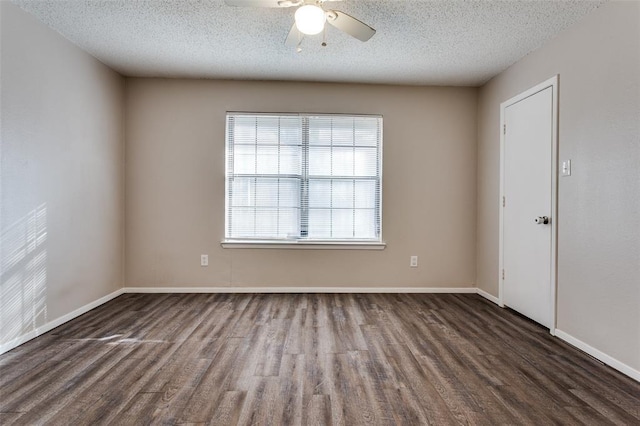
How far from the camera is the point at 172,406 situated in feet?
5.83

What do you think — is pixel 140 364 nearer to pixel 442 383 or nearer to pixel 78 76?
pixel 442 383

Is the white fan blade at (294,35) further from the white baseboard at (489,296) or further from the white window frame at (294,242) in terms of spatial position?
the white baseboard at (489,296)

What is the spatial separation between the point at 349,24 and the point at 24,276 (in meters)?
3.10

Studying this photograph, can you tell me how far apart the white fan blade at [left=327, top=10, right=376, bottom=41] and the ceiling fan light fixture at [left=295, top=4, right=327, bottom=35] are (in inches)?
9.5

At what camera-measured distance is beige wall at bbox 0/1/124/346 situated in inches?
98.3

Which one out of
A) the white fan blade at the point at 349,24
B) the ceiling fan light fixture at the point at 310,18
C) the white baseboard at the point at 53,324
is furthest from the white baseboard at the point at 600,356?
the white baseboard at the point at 53,324

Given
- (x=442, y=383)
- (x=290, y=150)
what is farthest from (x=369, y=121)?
(x=442, y=383)

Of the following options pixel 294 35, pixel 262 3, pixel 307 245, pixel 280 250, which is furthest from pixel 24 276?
pixel 294 35

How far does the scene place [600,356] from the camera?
2344 millimetres

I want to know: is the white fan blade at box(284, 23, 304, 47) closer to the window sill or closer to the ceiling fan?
the ceiling fan

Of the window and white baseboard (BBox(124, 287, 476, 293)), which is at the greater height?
the window

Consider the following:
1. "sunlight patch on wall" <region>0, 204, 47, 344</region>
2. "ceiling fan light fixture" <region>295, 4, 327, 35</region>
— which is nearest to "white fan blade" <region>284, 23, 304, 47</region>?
"ceiling fan light fixture" <region>295, 4, 327, 35</region>

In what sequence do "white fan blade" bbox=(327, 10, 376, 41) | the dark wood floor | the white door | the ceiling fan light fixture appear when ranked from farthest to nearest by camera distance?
1. the white door
2. "white fan blade" bbox=(327, 10, 376, 41)
3. the ceiling fan light fixture
4. the dark wood floor

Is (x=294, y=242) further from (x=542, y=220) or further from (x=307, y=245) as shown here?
(x=542, y=220)
